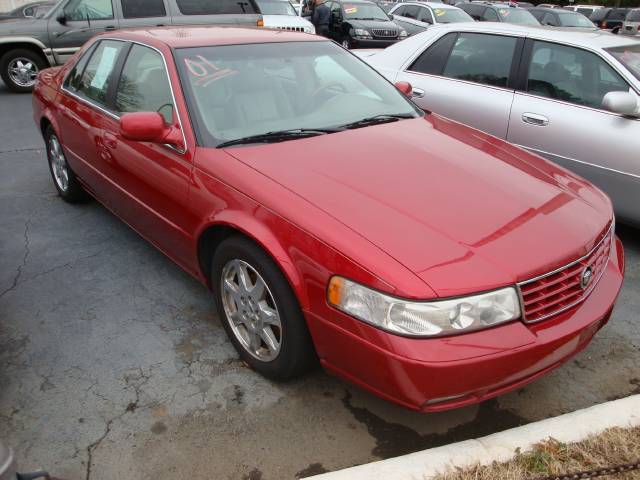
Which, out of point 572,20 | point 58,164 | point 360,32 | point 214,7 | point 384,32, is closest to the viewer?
point 58,164

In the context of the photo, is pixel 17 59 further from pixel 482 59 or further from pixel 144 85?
pixel 482 59

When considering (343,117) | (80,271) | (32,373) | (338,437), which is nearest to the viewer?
(338,437)

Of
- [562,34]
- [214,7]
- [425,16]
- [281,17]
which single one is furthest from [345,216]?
[425,16]

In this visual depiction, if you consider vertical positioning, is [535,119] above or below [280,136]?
below

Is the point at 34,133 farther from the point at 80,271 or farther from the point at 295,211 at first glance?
the point at 295,211

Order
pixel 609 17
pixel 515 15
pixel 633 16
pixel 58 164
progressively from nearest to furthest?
1. pixel 58 164
2. pixel 515 15
3. pixel 633 16
4. pixel 609 17

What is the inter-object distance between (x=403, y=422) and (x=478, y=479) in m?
0.51

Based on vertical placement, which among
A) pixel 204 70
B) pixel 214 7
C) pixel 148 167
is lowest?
pixel 148 167

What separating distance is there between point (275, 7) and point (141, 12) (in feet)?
10.6

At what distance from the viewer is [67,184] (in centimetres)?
479

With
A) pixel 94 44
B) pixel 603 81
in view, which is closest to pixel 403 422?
pixel 603 81

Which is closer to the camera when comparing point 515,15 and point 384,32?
point 384,32

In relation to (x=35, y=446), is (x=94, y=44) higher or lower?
higher

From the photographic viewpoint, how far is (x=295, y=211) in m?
2.38
